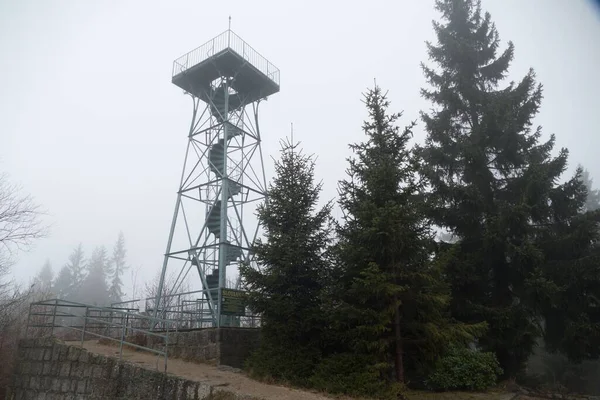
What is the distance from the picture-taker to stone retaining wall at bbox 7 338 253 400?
8609 millimetres

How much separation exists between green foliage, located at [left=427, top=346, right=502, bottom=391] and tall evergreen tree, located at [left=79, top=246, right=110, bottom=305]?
56140mm

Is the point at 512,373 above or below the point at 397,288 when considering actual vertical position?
below

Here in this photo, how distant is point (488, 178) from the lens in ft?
51.1

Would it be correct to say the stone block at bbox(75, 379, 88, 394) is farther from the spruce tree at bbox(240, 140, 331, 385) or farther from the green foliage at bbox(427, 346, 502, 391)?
the green foliage at bbox(427, 346, 502, 391)

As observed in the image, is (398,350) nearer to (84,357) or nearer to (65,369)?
(84,357)

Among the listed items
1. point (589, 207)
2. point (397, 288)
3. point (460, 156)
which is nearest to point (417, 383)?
point (397, 288)

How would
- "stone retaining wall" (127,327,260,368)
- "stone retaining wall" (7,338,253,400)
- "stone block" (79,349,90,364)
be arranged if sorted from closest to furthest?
1. "stone retaining wall" (7,338,253,400)
2. "stone block" (79,349,90,364)
3. "stone retaining wall" (127,327,260,368)

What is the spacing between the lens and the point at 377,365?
840 cm

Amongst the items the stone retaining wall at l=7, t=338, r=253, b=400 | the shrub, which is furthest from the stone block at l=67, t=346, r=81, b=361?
the shrub

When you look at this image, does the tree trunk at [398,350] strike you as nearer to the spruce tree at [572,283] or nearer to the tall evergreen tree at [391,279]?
the tall evergreen tree at [391,279]

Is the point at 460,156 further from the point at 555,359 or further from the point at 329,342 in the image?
the point at 555,359

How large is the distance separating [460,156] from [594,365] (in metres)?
12.4

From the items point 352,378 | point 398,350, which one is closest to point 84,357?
point 352,378

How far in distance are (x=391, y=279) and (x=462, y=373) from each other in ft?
13.5
